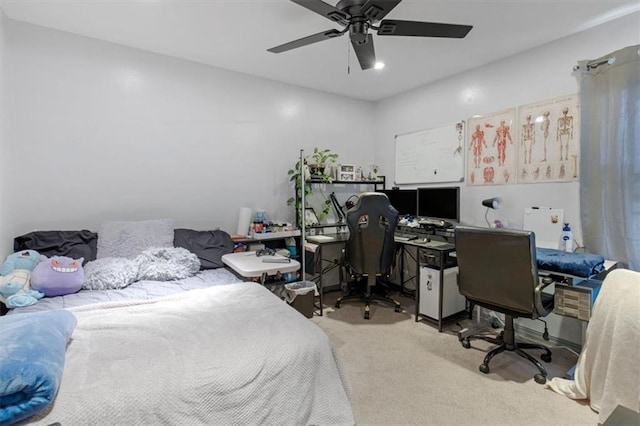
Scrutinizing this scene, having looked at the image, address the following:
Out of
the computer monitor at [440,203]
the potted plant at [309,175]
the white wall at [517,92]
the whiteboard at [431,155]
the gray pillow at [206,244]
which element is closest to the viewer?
the white wall at [517,92]

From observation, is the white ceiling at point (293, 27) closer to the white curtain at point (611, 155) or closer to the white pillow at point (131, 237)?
the white curtain at point (611, 155)

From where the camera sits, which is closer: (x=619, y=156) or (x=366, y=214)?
(x=619, y=156)

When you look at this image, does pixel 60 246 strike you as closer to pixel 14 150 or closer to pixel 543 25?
pixel 14 150

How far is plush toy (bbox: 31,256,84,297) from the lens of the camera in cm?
204

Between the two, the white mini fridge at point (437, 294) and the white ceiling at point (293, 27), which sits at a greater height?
the white ceiling at point (293, 27)

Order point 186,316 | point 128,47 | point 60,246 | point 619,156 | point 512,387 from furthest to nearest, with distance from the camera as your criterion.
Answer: point 128,47
point 60,246
point 619,156
point 512,387
point 186,316

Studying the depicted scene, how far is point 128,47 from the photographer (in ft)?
9.51

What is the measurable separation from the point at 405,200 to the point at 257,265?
2.12 m

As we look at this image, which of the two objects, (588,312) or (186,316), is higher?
(186,316)

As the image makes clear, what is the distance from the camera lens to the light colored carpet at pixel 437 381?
5.98ft

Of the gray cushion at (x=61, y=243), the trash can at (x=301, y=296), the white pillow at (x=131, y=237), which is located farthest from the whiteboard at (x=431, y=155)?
the gray cushion at (x=61, y=243)

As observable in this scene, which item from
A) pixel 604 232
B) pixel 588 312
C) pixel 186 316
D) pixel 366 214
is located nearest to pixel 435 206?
pixel 366 214

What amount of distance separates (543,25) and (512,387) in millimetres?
2729

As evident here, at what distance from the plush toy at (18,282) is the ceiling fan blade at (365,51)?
102 inches
